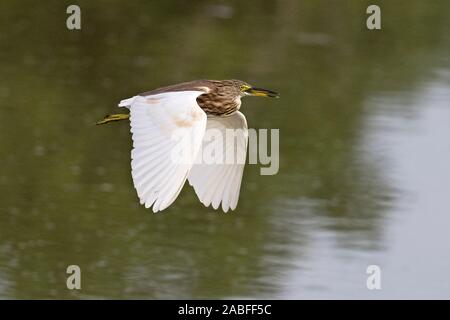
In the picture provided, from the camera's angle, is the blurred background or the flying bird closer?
the flying bird

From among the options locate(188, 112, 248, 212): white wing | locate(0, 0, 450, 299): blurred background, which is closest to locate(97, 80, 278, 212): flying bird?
locate(188, 112, 248, 212): white wing

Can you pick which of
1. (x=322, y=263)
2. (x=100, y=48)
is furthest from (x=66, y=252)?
(x=100, y=48)

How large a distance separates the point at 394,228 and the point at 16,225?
2616mm

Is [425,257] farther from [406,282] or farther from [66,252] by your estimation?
[66,252]

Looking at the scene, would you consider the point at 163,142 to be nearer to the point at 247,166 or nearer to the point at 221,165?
the point at 221,165

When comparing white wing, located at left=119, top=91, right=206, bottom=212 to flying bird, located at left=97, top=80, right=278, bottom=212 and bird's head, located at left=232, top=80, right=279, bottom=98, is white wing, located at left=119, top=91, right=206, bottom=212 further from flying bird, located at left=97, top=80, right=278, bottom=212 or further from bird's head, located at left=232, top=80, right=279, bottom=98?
bird's head, located at left=232, top=80, right=279, bottom=98

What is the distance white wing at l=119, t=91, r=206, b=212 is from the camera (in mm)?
5781

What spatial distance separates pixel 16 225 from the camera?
30.6ft

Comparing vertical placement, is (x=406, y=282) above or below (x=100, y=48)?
below

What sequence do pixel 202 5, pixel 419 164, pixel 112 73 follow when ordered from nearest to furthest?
pixel 419 164 → pixel 112 73 → pixel 202 5

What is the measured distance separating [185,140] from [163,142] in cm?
11

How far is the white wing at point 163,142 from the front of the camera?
5781 millimetres

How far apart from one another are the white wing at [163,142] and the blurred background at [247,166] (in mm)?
2466

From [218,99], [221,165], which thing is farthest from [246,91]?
[221,165]
